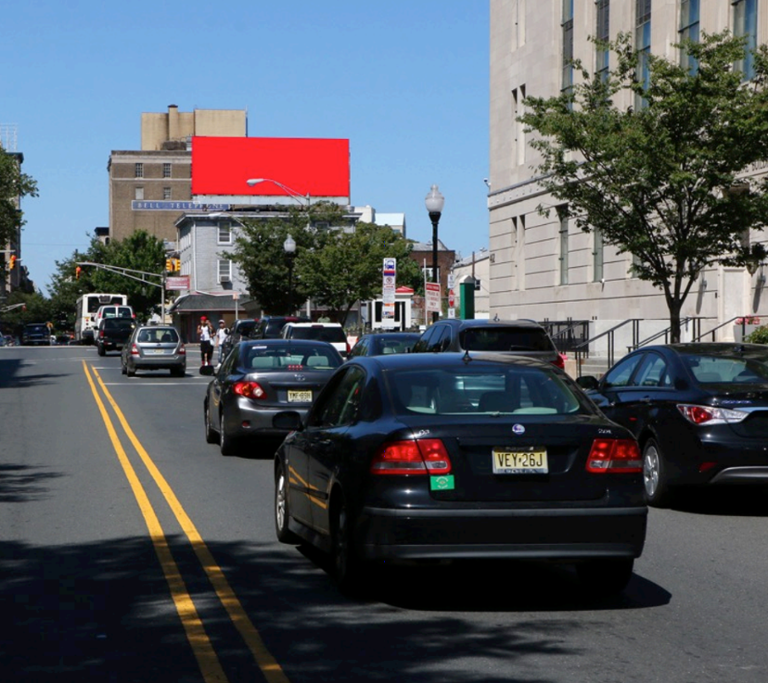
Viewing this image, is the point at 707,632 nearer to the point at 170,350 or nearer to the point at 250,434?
the point at 250,434

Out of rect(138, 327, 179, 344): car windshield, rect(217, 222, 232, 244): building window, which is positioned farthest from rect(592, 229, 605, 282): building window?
rect(217, 222, 232, 244): building window

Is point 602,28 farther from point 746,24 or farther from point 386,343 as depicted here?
point 386,343

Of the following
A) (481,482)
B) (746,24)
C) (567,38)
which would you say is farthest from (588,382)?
(567,38)

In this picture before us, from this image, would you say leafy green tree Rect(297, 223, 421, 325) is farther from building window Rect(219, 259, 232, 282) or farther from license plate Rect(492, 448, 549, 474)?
license plate Rect(492, 448, 549, 474)

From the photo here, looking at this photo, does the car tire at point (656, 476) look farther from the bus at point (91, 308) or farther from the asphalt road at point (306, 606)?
the bus at point (91, 308)

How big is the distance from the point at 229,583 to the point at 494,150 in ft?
147

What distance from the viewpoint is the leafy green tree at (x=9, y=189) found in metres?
46.1

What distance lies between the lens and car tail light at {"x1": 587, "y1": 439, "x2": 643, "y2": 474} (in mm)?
7965

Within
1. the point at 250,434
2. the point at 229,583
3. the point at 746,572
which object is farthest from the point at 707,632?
the point at 250,434

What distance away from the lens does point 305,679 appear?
6.38 meters

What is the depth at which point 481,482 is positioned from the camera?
7.80 metres

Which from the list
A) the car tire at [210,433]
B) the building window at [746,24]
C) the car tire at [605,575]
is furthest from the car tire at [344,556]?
the building window at [746,24]

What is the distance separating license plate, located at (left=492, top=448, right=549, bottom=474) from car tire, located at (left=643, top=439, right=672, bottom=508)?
4.94 m

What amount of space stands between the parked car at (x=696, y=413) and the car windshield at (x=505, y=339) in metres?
6.82
